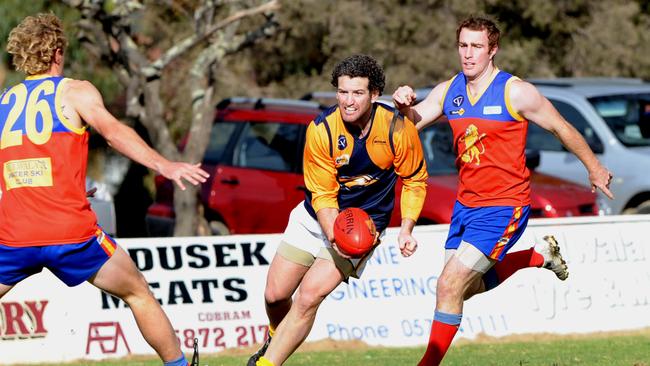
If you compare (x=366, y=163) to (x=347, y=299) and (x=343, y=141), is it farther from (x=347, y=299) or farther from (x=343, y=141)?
(x=347, y=299)

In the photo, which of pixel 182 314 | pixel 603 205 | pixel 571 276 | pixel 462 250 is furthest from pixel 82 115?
pixel 603 205

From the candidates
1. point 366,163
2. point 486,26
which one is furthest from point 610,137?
point 366,163

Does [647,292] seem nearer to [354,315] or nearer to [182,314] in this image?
[354,315]

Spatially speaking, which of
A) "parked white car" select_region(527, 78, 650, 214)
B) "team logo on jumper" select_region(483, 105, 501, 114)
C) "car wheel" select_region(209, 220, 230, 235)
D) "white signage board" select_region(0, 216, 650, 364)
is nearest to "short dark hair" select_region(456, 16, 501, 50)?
"team logo on jumper" select_region(483, 105, 501, 114)

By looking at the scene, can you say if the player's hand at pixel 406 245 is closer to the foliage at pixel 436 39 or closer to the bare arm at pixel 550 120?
the bare arm at pixel 550 120

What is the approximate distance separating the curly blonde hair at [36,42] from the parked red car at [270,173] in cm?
688

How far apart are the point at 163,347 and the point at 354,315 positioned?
173 inches

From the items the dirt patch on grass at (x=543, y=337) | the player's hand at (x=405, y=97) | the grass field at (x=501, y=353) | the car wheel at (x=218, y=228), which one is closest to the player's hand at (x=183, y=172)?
the player's hand at (x=405, y=97)

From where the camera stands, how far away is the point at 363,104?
7645 millimetres

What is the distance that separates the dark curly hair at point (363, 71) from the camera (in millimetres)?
7648

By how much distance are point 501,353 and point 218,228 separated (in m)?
5.58

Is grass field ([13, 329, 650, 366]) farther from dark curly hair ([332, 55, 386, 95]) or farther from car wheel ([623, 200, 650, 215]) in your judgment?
dark curly hair ([332, 55, 386, 95])

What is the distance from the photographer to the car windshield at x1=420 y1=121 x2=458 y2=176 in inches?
557

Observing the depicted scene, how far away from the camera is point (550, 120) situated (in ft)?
26.0
